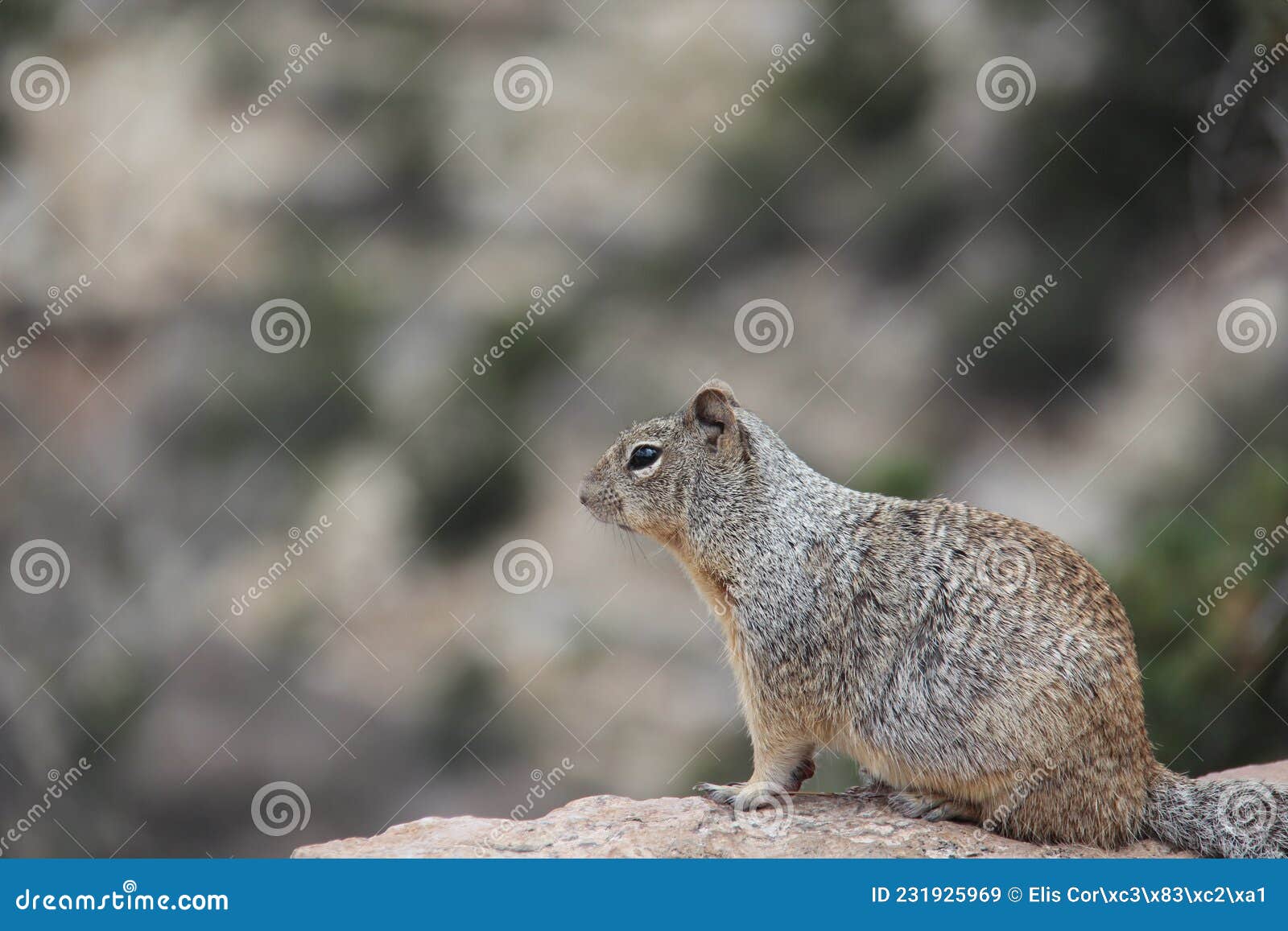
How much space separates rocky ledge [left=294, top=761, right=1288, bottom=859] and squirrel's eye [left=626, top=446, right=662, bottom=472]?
156cm

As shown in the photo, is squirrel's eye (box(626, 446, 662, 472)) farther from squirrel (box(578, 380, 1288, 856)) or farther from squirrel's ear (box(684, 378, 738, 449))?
squirrel's ear (box(684, 378, 738, 449))

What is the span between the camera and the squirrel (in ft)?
18.3

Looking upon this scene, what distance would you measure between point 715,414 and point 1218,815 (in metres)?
2.77

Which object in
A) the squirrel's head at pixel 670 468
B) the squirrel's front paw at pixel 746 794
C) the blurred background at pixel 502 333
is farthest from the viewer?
the blurred background at pixel 502 333

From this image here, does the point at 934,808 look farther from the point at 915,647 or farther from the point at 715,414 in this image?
the point at 715,414

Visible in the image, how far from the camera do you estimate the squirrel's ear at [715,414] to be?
6.32 meters

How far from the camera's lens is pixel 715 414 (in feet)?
20.8

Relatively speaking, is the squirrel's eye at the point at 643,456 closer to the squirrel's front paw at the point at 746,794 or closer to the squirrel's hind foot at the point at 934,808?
the squirrel's front paw at the point at 746,794

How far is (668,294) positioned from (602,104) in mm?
3049

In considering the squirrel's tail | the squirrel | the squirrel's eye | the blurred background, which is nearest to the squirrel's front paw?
the squirrel

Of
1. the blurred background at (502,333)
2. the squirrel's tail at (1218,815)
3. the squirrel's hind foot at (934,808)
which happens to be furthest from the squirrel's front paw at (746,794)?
the blurred background at (502,333)

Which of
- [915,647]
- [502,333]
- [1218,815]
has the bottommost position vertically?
[502,333]

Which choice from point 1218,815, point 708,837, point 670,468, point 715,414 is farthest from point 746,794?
point 1218,815

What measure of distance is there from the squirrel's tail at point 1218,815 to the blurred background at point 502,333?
292 inches
